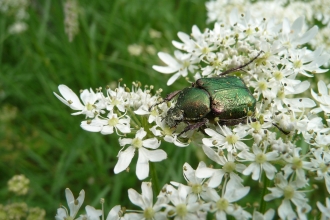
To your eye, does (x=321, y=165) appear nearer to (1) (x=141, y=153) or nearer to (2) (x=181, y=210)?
(2) (x=181, y=210)

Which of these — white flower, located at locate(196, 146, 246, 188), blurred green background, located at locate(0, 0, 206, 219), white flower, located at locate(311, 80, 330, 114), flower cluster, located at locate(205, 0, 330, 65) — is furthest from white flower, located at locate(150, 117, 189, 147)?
flower cluster, located at locate(205, 0, 330, 65)

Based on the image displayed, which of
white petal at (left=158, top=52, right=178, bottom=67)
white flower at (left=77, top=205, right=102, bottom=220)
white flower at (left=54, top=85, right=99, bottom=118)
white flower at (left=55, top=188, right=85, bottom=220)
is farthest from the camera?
white petal at (left=158, top=52, right=178, bottom=67)

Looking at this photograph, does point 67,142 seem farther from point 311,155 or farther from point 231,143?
point 311,155

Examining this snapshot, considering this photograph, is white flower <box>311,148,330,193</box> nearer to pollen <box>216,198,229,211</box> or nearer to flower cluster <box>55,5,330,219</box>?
flower cluster <box>55,5,330,219</box>

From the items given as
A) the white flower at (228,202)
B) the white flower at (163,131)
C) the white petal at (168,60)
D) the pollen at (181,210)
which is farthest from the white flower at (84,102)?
the white flower at (228,202)

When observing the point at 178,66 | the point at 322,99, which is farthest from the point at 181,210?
the point at 178,66

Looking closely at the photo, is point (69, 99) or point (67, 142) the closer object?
point (69, 99)

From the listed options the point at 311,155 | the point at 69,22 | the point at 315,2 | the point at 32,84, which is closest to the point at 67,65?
the point at 32,84

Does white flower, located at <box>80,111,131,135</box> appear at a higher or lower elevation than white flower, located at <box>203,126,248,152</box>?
higher
